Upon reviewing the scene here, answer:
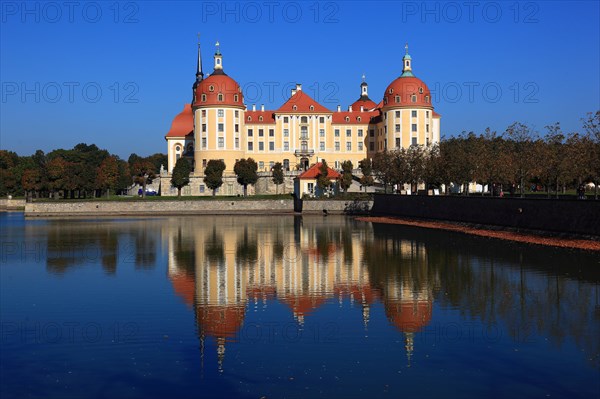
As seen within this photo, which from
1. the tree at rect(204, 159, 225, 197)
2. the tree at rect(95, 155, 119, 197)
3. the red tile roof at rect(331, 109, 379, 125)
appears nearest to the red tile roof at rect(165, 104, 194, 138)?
the tree at rect(95, 155, 119, 197)

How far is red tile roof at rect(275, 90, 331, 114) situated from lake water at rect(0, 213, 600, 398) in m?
55.8

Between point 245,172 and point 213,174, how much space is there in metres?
3.47

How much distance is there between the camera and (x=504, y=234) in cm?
3538

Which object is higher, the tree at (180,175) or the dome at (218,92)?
the dome at (218,92)

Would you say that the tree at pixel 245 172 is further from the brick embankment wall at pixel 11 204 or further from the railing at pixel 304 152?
the brick embankment wall at pixel 11 204

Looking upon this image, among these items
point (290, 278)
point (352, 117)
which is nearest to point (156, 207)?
point (352, 117)

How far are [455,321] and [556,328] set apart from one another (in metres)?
2.08

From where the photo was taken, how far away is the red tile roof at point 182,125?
294ft

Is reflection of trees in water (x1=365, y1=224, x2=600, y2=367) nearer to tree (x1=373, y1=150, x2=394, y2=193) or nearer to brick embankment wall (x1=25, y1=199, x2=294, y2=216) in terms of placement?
tree (x1=373, y1=150, x2=394, y2=193)

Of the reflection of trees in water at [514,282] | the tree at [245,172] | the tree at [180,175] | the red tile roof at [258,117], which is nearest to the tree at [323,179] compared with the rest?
the tree at [245,172]

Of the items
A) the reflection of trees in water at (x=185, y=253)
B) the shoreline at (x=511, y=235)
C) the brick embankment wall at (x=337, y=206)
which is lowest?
the reflection of trees in water at (x=185, y=253)

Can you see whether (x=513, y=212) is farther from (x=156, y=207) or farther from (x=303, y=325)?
(x=156, y=207)

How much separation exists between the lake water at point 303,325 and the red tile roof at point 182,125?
6188 centimetres

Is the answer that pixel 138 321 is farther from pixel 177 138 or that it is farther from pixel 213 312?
pixel 177 138
